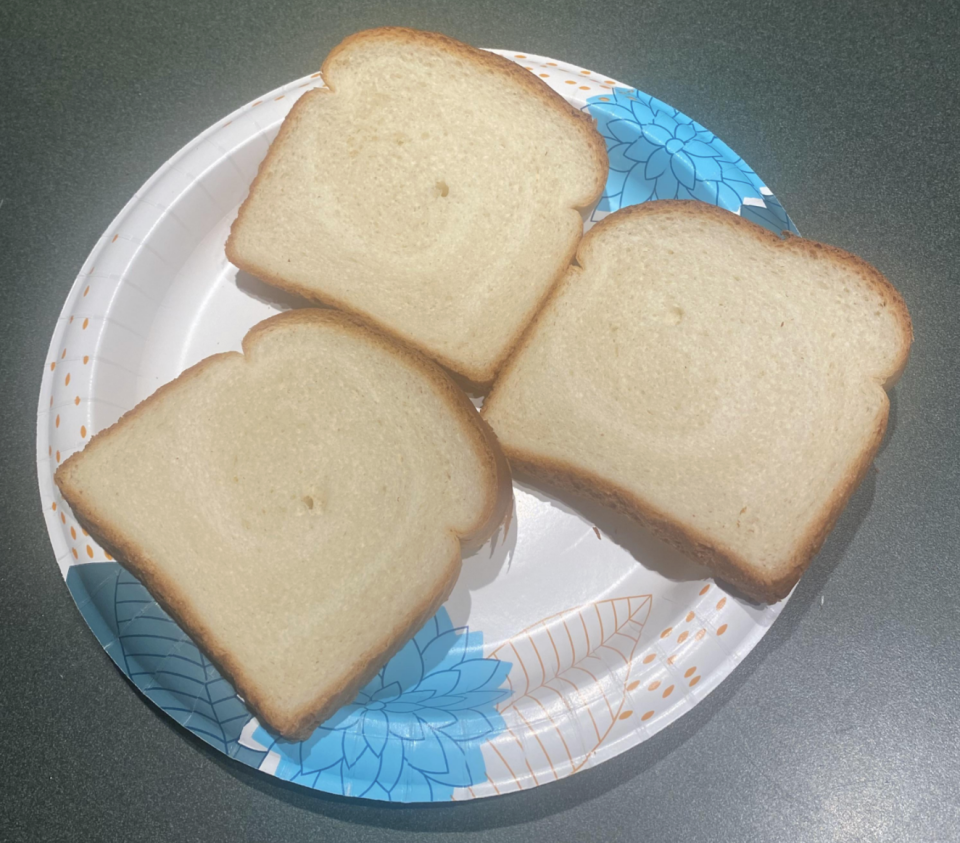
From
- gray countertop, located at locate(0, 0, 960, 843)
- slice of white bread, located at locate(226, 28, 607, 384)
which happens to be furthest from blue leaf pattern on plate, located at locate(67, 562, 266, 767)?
slice of white bread, located at locate(226, 28, 607, 384)

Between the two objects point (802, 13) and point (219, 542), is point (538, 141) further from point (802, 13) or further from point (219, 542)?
point (219, 542)

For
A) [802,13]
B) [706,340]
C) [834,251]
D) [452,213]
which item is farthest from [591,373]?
[802,13]

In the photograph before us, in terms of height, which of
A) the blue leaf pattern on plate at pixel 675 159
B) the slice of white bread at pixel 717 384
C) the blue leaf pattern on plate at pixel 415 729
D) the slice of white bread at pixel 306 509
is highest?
the blue leaf pattern on plate at pixel 675 159

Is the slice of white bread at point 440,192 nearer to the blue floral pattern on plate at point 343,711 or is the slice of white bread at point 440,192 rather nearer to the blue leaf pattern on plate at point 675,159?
the blue leaf pattern on plate at point 675,159

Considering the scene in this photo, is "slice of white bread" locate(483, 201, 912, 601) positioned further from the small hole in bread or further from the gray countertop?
the gray countertop

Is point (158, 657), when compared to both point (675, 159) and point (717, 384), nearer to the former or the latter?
point (717, 384)

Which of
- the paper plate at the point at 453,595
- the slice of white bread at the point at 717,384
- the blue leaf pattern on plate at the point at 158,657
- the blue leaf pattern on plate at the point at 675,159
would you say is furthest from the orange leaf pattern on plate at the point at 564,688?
the blue leaf pattern on plate at the point at 675,159
